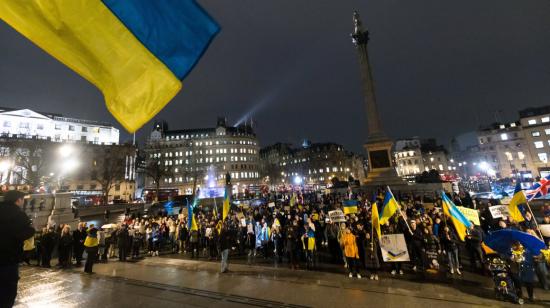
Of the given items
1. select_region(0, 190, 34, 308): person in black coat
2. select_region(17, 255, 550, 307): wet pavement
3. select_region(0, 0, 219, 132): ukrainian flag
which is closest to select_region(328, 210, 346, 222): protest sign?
select_region(17, 255, 550, 307): wet pavement

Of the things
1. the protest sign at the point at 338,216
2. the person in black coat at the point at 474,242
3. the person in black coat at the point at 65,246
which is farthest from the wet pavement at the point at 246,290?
the protest sign at the point at 338,216

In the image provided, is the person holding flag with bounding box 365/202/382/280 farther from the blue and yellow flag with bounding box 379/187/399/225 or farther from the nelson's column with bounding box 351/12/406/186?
the nelson's column with bounding box 351/12/406/186

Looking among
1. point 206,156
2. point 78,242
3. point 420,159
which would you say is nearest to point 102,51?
point 78,242

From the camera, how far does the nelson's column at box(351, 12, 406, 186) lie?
31016 millimetres

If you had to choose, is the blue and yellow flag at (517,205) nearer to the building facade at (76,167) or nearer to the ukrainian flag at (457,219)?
the ukrainian flag at (457,219)

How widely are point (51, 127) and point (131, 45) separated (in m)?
105

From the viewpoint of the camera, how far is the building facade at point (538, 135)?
2990 inches

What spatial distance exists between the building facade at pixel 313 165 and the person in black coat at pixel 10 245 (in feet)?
362

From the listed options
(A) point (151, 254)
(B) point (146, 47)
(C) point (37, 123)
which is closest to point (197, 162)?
(C) point (37, 123)

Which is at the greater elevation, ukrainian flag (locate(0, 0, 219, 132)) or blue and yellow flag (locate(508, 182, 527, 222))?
ukrainian flag (locate(0, 0, 219, 132))

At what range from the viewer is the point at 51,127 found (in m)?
82.2

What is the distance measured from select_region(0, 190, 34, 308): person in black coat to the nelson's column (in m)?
31.2

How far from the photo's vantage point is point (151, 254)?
653 inches

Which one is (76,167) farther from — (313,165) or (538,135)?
(538,135)
